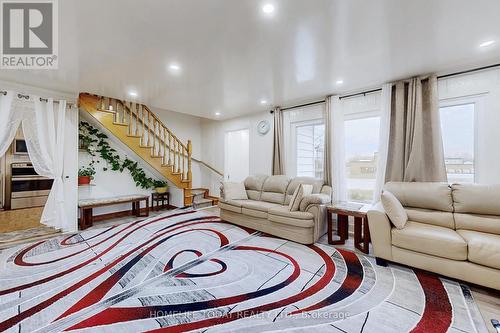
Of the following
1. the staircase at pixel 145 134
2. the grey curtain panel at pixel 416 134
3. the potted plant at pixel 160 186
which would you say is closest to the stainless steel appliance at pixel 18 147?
the staircase at pixel 145 134

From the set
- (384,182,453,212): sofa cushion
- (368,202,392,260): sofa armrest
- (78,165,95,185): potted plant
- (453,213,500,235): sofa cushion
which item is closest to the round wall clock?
(384,182,453,212): sofa cushion

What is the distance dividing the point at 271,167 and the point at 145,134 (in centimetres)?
330

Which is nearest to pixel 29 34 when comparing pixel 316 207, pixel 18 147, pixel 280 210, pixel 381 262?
pixel 18 147

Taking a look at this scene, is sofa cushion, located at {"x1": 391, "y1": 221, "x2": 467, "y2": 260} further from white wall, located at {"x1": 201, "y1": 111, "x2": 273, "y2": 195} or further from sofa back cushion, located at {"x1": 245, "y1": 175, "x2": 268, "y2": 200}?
white wall, located at {"x1": 201, "y1": 111, "x2": 273, "y2": 195}

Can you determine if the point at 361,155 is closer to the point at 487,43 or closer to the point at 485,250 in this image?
the point at 487,43

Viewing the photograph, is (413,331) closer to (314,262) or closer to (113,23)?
(314,262)

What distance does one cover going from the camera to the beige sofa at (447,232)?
79.6 inches

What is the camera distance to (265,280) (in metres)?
2.24

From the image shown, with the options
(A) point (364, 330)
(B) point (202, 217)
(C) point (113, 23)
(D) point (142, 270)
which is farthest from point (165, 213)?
(A) point (364, 330)

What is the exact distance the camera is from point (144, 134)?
510 cm

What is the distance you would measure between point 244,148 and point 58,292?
5173 mm

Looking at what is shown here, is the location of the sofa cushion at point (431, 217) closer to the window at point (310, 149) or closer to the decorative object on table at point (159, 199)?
the window at point (310, 149)

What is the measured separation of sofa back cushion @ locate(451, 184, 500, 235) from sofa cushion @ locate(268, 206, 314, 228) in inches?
69.1

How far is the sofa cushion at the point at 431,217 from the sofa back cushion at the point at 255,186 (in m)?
2.54
